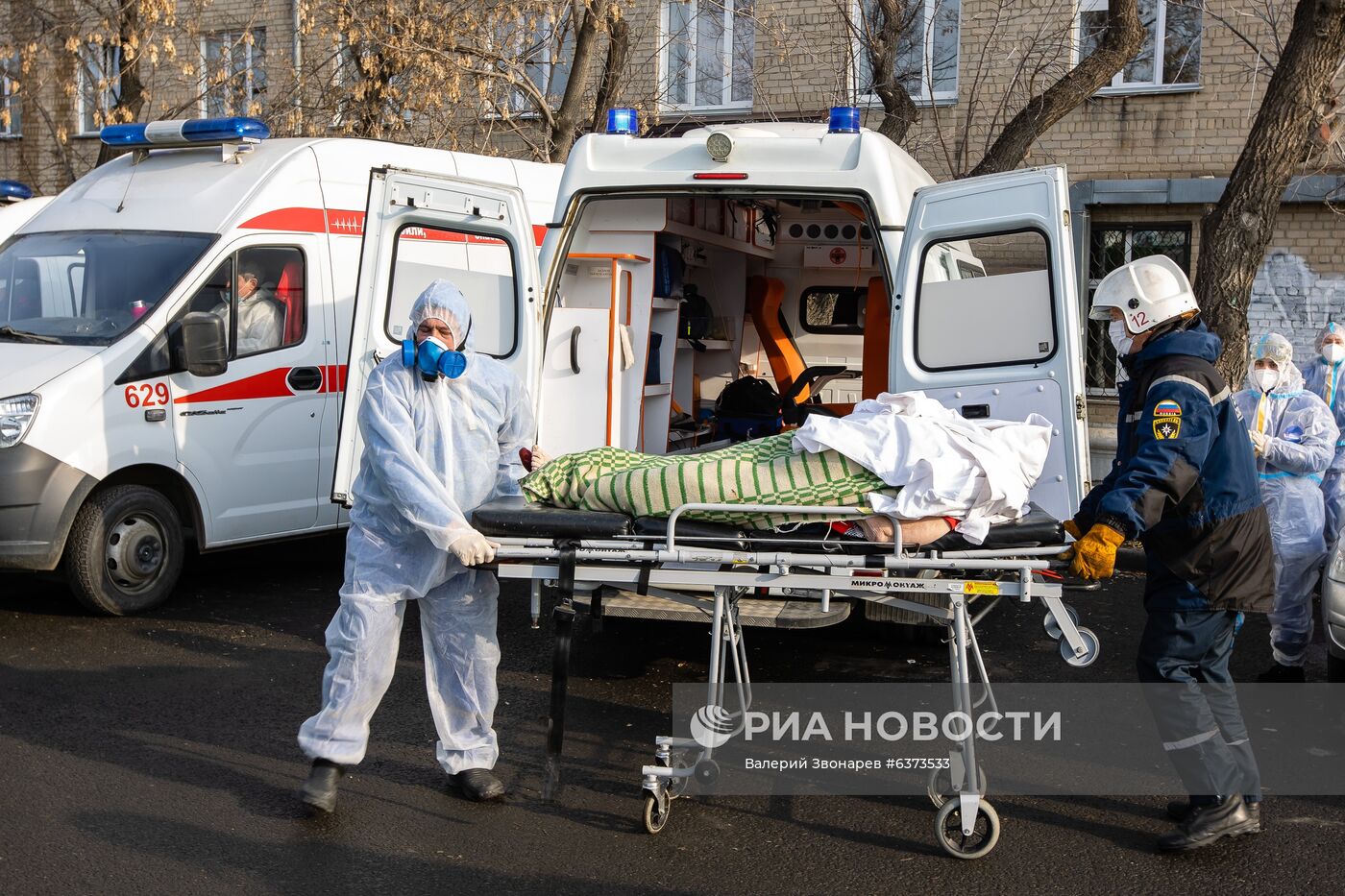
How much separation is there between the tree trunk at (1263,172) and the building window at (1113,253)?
537 centimetres

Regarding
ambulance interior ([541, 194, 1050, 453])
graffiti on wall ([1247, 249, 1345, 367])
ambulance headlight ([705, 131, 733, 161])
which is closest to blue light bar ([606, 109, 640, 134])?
ambulance interior ([541, 194, 1050, 453])

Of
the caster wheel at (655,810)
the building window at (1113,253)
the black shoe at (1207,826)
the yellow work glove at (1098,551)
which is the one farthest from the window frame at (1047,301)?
the building window at (1113,253)

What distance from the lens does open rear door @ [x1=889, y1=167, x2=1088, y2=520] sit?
18.8ft

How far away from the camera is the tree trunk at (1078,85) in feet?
35.1

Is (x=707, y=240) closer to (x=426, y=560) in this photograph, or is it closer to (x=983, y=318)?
(x=983, y=318)

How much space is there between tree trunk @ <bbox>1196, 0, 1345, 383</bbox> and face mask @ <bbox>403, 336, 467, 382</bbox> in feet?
21.6

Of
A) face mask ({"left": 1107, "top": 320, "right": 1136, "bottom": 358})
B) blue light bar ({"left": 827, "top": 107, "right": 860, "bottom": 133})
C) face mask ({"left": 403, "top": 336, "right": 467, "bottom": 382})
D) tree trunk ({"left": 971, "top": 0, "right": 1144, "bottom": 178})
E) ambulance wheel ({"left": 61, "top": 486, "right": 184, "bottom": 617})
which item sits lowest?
ambulance wheel ({"left": 61, "top": 486, "right": 184, "bottom": 617})

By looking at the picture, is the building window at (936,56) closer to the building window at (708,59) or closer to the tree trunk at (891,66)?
the building window at (708,59)

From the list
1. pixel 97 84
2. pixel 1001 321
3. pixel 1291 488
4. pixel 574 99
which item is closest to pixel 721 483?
pixel 1001 321

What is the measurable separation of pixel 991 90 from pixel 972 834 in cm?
1233

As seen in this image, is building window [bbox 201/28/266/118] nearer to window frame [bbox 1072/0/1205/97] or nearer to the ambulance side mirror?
the ambulance side mirror

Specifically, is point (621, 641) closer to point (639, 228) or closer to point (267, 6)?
point (639, 228)

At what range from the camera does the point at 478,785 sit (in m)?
4.79

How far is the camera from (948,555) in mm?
4281
